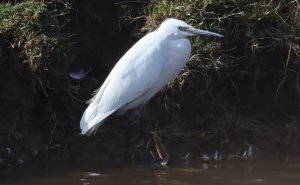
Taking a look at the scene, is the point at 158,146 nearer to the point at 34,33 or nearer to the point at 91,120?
the point at 91,120

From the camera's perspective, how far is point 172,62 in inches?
229

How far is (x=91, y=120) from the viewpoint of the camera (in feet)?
18.7

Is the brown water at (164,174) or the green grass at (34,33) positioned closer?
the brown water at (164,174)

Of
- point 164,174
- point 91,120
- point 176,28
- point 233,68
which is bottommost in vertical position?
point 164,174

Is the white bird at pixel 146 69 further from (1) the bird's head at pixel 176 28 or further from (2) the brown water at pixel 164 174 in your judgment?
(2) the brown water at pixel 164 174

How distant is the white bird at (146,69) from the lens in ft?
19.0

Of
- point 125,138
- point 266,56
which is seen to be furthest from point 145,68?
point 266,56

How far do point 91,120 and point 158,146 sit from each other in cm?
60

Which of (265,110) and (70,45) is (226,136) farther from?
(70,45)

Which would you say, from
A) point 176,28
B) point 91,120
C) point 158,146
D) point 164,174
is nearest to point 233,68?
point 176,28

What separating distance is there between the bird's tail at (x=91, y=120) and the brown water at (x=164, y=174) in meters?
0.33

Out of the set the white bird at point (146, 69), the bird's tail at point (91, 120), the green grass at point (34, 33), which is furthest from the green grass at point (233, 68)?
the green grass at point (34, 33)

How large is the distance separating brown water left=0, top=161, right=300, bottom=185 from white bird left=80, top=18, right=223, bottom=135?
42cm

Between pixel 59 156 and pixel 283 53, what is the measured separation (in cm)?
Result: 218
